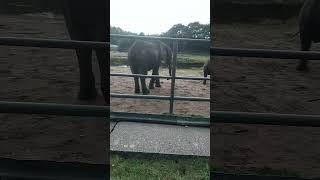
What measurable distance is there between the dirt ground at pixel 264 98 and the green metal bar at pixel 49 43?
35cm

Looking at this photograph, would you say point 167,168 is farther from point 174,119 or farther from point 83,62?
point 83,62

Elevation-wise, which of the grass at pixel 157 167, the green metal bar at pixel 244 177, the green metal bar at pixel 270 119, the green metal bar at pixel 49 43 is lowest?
the grass at pixel 157 167

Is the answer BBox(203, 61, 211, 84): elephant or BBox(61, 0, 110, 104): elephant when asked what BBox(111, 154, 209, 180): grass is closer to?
BBox(61, 0, 110, 104): elephant

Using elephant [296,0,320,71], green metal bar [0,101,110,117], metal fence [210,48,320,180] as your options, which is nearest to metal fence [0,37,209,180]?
green metal bar [0,101,110,117]

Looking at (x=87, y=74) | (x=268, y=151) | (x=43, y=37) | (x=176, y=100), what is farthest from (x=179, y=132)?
(x=43, y=37)

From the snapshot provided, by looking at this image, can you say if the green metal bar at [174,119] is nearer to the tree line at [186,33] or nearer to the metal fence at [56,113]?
the metal fence at [56,113]

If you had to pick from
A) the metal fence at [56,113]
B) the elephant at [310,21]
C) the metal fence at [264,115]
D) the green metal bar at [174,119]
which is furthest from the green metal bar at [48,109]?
the elephant at [310,21]

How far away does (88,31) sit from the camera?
137 cm

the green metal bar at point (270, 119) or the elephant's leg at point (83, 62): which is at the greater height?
the elephant's leg at point (83, 62)

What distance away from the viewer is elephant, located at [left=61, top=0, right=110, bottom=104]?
1.34 m

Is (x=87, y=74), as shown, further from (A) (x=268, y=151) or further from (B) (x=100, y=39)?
(A) (x=268, y=151)

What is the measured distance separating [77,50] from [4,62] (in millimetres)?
238

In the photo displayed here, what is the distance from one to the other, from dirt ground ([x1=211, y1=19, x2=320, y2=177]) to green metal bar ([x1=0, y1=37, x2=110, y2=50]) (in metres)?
0.35

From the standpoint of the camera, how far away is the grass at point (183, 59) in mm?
1336
